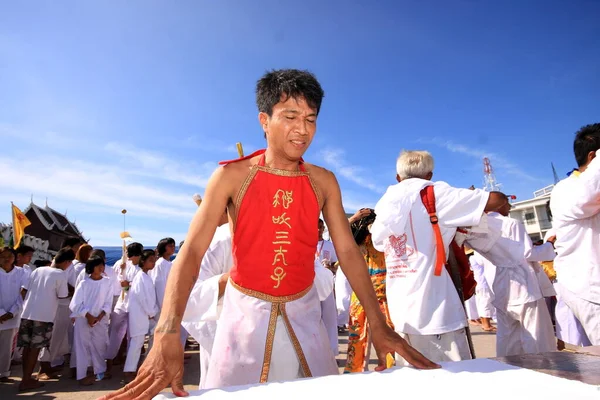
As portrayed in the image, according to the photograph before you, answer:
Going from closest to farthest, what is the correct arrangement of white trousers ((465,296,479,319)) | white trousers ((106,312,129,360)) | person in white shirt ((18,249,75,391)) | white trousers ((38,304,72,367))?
1. person in white shirt ((18,249,75,391))
2. white trousers ((38,304,72,367))
3. white trousers ((106,312,129,360))
4. white trousers ((465,296,479,319))

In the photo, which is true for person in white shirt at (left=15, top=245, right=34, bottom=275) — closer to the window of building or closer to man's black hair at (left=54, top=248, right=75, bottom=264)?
man's black hair at (left=54, top=248, right=75, bottom=264)

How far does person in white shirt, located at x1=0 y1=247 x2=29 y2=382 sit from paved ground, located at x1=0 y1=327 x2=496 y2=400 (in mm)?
469

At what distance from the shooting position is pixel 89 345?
613 centimetres

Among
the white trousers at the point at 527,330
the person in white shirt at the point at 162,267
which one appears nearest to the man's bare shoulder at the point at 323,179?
the white trousers at the point at 527,330

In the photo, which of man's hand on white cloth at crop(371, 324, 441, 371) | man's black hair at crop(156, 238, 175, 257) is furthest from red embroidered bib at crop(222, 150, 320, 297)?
man's black hair at crop(156, 238, 175, 257)

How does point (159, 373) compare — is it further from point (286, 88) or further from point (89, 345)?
point (89, 345)

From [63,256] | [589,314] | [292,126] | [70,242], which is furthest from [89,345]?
[589,314]

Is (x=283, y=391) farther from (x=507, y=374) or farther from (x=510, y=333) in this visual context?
(x=510, y=333)

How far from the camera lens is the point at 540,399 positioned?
1018mm

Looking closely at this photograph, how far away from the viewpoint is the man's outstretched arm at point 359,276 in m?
1.57

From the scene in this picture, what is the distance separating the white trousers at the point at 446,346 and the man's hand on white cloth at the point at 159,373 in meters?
1.89

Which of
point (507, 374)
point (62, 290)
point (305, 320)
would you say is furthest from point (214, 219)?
point (62, 290)

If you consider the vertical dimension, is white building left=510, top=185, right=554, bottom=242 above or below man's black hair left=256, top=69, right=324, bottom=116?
above

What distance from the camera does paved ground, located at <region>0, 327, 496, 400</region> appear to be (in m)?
5.27
